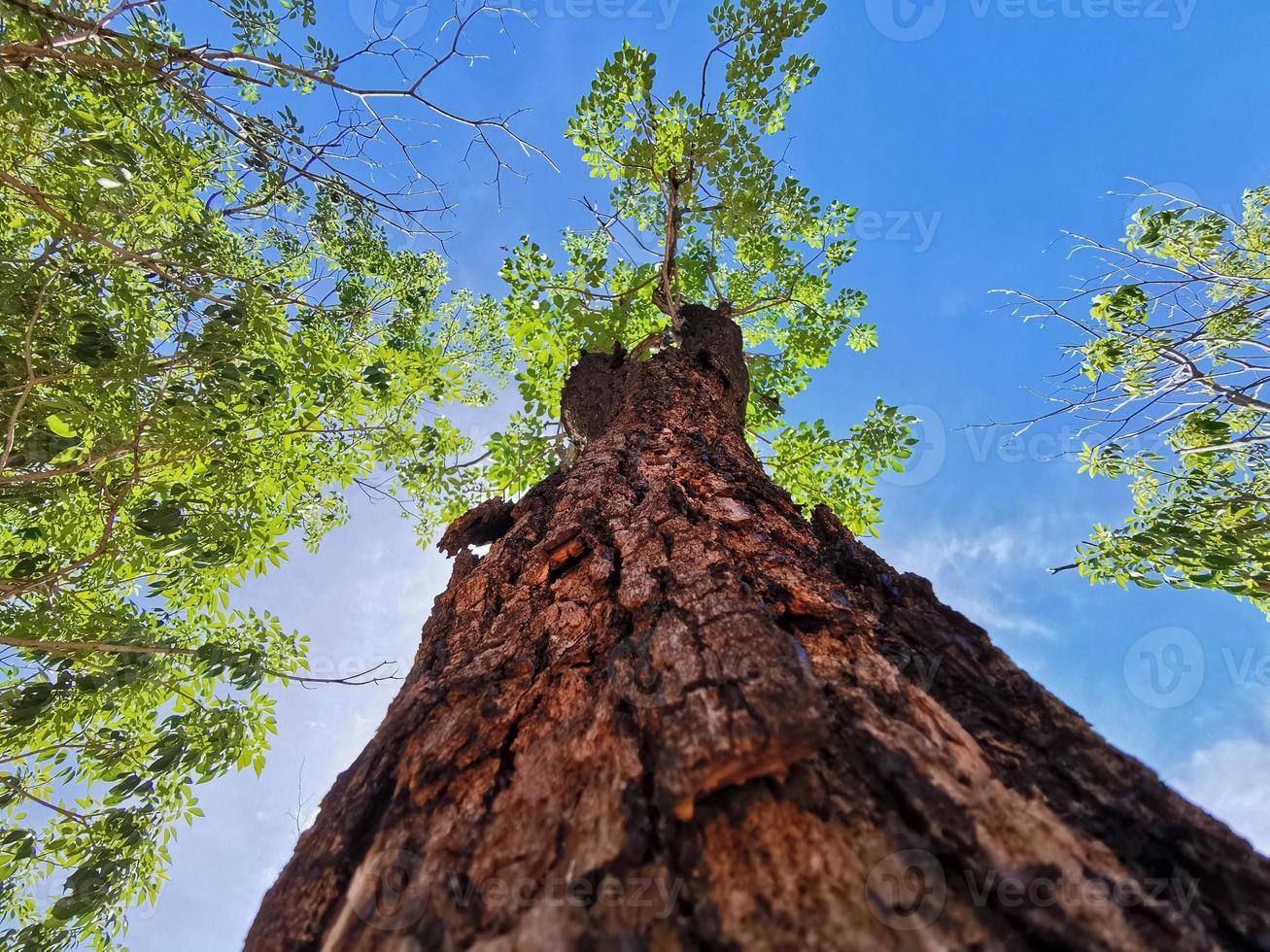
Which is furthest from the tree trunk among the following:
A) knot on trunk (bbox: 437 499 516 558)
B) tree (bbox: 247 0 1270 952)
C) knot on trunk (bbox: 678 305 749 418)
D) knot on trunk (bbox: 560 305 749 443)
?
knot on trunk (bbox: 678 305 749 418)

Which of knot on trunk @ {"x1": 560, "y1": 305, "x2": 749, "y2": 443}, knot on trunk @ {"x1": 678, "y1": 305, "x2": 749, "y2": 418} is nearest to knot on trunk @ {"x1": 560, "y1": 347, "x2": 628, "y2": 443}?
knot on trunk @ {"x1": 560, "y1": 305, "x2": 749, "y2": 443}

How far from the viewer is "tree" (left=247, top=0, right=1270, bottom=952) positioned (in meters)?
0.73

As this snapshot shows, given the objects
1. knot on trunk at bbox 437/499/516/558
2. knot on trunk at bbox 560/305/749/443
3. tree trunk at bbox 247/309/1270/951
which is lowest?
tree trunk at bbox 247/309/1270/951

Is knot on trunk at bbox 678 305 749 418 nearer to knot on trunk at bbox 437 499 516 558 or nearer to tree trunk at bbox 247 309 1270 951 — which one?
knot on trunk at bbox 437 499 516 558

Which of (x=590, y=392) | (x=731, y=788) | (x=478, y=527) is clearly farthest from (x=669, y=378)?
(x=731, y=788)

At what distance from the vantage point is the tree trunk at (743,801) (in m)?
0.73

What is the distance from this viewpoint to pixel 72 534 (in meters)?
4.14

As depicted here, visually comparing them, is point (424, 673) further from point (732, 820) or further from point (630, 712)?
point (732, 820)

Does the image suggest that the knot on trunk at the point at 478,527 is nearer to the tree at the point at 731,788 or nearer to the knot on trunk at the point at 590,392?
the tree at the point at 731,788

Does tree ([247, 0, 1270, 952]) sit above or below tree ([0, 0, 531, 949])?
below

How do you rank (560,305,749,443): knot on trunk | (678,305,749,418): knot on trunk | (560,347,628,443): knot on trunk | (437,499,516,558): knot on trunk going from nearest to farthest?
1. (437,499,516,558): knot on trunk
2. (560,305,749,443): knot on trunk
3. (678,305,749,418): knot on trunk
4. (560,347,628,443): knot on trunk

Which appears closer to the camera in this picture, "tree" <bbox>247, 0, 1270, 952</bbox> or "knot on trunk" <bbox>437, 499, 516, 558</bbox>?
"tree" <bbox>247, 0, 1270, 952</bbox>

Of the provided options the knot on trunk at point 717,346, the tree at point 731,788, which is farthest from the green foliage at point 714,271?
the tree at point 731,788

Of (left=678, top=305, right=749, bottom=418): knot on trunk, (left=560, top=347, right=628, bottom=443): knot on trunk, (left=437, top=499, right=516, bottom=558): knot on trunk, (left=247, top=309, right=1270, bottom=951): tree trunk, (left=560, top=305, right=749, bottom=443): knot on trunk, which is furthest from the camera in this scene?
(left=560, top=347, right=628, bottom=443): knot on trunk
